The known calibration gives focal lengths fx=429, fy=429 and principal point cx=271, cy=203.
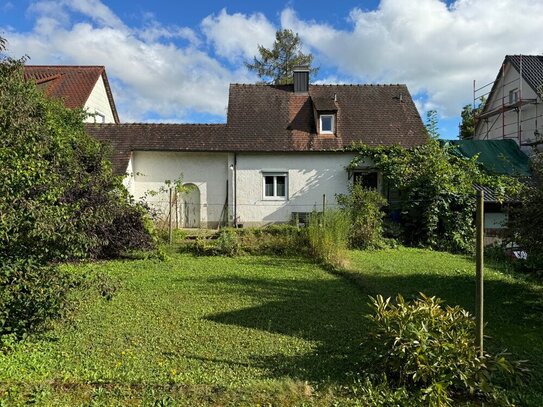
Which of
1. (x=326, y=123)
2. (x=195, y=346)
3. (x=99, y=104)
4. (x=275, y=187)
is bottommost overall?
(x=195, y=346)

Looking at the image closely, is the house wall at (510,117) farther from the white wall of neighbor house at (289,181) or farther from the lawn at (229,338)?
the lawn at (229,338)

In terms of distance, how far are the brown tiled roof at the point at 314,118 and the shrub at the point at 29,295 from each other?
14082 mm

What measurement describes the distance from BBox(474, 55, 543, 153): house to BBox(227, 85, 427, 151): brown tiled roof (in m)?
5.66

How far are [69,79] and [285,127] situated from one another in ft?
41.8

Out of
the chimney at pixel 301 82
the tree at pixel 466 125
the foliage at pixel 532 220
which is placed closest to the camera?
the foliage at pixel 532 220

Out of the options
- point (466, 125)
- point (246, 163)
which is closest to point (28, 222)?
point (246, 163)

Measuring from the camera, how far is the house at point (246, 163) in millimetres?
18594

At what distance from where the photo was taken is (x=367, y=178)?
18.8 m

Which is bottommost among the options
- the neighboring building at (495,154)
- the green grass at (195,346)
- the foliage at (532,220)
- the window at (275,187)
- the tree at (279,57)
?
the green grass at (195,346)

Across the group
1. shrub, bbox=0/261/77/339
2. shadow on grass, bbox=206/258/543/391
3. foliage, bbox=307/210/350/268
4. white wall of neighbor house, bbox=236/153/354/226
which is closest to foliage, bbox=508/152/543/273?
shadow on grass, bbox=206/258/543/391

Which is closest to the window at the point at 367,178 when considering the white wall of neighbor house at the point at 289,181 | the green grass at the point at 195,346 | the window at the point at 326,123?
the white wall of neighbor house at the point at 289,181

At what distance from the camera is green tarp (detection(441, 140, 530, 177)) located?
19.1m

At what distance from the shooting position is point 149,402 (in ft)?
11.2

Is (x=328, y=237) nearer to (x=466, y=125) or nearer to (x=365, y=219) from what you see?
(x=365, y=219)
